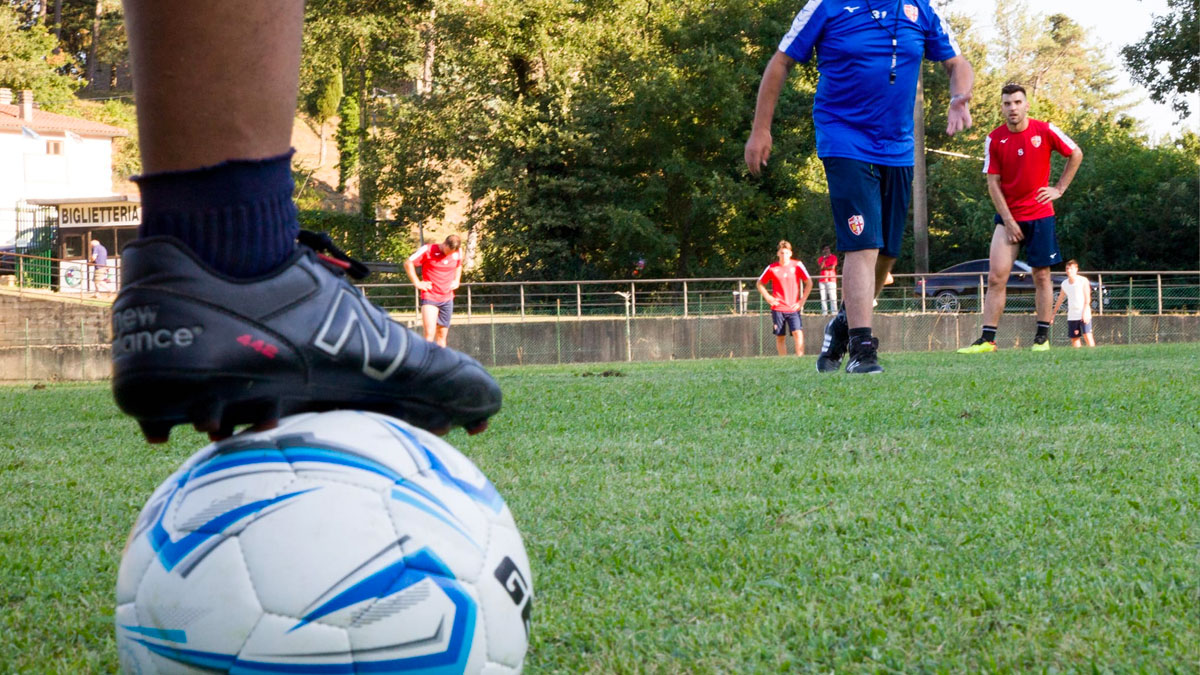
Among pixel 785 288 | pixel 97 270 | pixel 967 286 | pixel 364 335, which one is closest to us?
pixel 364 335

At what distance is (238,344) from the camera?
5.94 ft

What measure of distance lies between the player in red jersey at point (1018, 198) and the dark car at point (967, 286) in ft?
48.0

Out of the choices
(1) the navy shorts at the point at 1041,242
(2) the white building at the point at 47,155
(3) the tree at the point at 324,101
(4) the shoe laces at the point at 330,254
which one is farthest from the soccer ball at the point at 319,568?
(3) the tree at the point at 324,101

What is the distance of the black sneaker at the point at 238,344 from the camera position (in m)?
1.79

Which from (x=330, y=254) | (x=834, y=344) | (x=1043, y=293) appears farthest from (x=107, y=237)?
(x=330, y=254)

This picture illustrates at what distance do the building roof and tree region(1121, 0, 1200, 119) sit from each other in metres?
46.3

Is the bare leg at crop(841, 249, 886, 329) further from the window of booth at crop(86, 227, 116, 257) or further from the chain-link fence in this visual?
the window of booth at crop(86, 227, 116, 257)

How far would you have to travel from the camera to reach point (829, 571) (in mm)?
2367

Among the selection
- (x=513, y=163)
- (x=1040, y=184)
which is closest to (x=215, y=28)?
(x=1040, y=184)

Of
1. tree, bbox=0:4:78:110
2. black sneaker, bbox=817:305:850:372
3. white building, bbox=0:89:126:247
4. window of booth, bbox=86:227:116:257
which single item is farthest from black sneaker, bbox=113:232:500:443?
tree, bbox=0:4:78:110

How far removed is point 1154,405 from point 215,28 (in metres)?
4.34

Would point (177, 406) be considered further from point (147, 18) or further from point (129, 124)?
point (129, 124)

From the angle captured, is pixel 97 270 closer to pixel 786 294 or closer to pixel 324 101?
pixel 786 294

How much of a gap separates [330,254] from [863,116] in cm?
504
